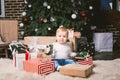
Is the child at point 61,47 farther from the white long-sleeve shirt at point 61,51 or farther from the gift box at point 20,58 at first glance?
the gift box at point 20,58

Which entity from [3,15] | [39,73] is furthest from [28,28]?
[39,73]

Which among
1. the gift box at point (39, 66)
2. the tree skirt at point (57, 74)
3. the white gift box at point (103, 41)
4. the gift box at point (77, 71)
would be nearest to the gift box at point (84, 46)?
the white gift box at point (103, 41)

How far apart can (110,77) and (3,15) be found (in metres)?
4.73

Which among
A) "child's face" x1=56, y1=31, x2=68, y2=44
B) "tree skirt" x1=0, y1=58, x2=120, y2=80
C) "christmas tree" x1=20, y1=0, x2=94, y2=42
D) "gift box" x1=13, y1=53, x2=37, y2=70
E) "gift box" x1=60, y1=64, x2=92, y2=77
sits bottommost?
"tree skirt" x1=0, y1=58, x2=120, y2=80

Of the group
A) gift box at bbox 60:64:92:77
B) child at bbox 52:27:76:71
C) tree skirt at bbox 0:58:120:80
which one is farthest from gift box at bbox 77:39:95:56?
gift box at bbox 60:64:92:77

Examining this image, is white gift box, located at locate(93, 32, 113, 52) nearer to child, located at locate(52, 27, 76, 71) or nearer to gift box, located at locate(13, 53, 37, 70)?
child, located at locate(52, 27, 76, 71)

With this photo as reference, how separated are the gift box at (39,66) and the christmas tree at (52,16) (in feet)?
10.5

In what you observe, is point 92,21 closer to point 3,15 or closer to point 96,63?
point 3,15

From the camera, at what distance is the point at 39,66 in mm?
2641

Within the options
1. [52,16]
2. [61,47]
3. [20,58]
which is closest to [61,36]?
[61,47]

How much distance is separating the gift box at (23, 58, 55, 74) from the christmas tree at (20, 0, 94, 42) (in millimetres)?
3188

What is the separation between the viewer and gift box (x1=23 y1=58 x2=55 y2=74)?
8.66 feet

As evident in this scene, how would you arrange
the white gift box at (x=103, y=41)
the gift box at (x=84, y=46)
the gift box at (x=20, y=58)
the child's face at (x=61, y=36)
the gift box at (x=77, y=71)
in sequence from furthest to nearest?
the white gift box at (x=103, y=41)
the gift box at (x=84, y=46)
the child's face at (x=61, y=36)
the gift box at (x=20, y=58)
the gift box at (x=77, y=71)

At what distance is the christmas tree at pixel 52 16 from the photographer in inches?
236
